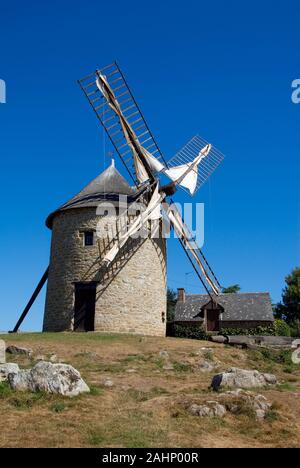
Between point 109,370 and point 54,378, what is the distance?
4535mm

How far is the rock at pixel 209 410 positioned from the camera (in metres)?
10.4

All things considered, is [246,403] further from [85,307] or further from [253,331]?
[253,331]

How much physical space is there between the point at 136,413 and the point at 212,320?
26.2m

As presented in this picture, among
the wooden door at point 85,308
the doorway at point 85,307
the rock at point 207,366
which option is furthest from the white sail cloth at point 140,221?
the rock at point 207,366

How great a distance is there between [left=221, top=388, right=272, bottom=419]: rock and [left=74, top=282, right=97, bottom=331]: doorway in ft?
47.9

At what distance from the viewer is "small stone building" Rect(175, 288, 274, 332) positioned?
114ft

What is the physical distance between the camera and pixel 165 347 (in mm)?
21016

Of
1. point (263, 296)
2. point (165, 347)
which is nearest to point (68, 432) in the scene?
point (165, 347)

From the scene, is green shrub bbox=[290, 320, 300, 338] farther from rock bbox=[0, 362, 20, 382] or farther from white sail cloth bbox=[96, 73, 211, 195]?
rock bbox=[0, 362, 20, 382]

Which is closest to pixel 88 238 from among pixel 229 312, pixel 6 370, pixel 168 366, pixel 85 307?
pixel 85 307

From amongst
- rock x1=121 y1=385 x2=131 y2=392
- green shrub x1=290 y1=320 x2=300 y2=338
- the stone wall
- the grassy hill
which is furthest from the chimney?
rock x1=121 y1=385 x2=131 y2=392

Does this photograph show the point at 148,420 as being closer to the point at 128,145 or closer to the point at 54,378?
the point at 54,378
